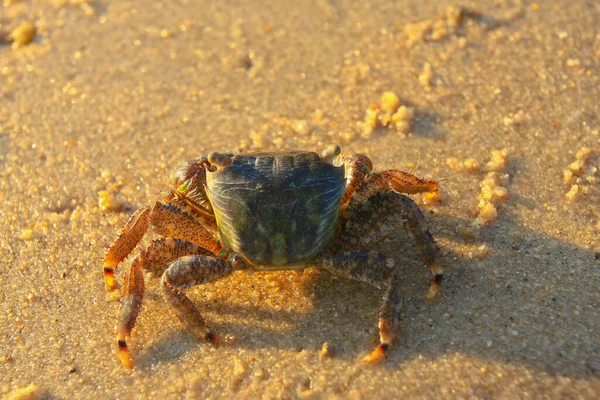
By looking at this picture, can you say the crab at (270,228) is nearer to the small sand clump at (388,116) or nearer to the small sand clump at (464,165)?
the small sand clump at (464,165)

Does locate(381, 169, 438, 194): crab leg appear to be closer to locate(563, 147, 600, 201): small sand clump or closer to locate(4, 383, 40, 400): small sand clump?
locate(563, 147, 600, 201): small sand clump

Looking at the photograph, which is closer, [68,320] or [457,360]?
[457,360]

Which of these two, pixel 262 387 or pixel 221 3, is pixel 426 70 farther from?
pixel 262 387

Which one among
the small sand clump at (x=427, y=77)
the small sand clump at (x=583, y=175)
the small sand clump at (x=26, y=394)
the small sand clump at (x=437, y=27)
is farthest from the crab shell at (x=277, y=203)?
the small sand clump at (x=437, y=27)

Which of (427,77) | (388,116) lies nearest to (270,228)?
(388,116)

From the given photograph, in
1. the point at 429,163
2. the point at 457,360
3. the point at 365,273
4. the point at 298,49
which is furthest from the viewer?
the point at 298,49

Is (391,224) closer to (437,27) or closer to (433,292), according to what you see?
(433,292)

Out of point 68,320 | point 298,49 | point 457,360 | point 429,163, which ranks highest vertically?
point 298,49

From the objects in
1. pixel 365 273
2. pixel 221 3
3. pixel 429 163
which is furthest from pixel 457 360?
pixel 221 3
